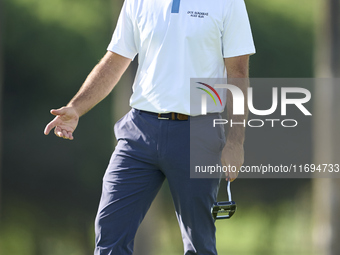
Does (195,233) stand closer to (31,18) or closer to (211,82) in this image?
(211,82)

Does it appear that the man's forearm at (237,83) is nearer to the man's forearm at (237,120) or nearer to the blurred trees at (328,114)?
the man's forearm at (237,120)

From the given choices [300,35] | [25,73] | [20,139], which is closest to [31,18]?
[25,73]

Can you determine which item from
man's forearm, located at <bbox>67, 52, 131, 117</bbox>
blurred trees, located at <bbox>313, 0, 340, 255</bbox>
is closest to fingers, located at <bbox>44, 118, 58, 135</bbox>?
man's forearm, located at <bbox>67, 52, 131, 117</bbox>

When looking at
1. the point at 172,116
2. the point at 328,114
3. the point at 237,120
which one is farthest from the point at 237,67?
the point at 328,114

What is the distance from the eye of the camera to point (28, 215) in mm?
3438

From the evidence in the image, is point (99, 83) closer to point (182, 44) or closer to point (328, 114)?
point (182, 44)

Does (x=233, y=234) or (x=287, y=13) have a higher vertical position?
(x=287, y=13)

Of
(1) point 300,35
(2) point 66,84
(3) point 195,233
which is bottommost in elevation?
(3) point 195,233

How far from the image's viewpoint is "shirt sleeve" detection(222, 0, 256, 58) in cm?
199

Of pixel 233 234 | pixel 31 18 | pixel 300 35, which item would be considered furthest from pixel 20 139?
pixel 300 35

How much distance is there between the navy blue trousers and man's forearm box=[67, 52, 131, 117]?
0.22m

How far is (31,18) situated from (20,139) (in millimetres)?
853

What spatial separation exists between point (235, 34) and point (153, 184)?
703 mm

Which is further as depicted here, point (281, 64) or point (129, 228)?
point (281, 64)
